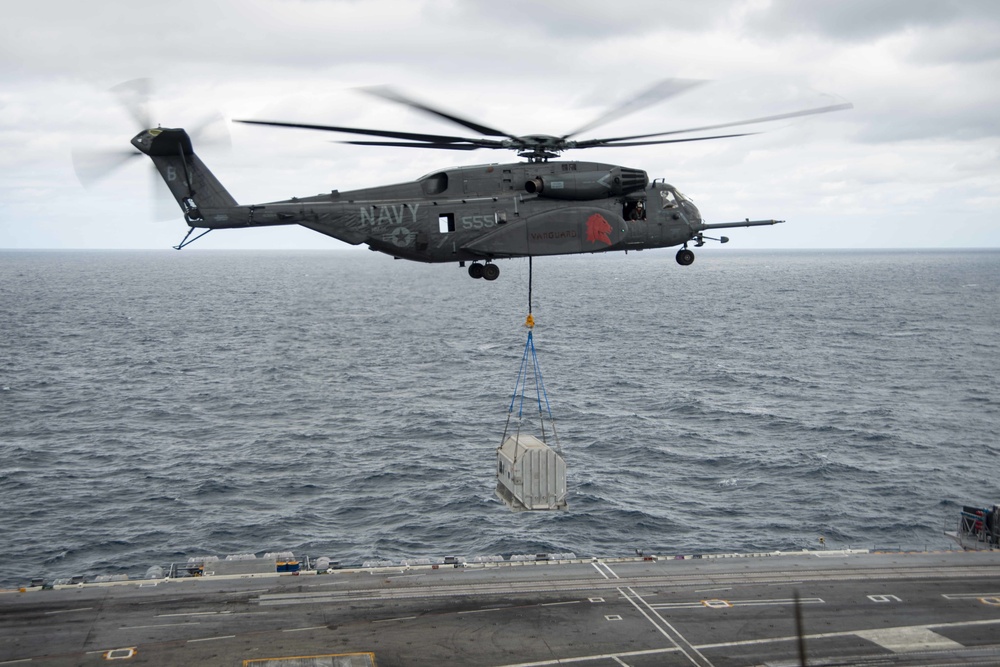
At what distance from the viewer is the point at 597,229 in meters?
32.2

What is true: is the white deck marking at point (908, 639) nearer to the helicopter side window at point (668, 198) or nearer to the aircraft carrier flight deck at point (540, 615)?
the aircraft carrier flight deck at point (540, 615)

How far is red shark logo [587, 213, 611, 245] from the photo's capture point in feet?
105

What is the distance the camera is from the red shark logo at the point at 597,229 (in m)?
32.0

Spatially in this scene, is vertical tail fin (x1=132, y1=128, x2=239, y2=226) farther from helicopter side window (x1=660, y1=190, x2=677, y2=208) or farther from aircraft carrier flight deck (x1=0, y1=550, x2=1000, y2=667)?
aircraft carrier flight deck (x1=0, y1=550, x2=1000, y2=667)

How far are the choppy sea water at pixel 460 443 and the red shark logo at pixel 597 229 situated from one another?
92.9 ft

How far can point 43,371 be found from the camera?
105 meters

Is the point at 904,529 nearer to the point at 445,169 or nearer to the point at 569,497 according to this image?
the point at 569,497

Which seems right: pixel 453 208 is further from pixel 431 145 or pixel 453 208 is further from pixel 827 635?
pixel 827 635

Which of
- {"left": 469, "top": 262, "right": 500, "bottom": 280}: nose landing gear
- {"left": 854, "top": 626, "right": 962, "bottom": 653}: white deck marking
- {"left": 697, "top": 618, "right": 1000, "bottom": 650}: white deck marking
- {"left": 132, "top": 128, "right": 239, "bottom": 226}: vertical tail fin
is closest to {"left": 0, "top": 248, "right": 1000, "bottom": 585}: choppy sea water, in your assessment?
{"left": 697, "top": 618, "right": 1000, "bottom": 650}: white deck marking

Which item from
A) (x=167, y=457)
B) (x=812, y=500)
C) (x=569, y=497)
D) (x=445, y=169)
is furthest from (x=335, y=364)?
(x=445, y=169)

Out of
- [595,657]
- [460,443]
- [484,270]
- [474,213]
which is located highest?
[474,213]

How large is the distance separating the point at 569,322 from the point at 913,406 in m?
73.8

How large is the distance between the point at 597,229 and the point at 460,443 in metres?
45.3

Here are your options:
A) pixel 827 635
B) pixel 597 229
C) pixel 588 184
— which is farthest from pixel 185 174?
pixel 827 635
